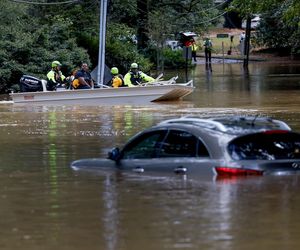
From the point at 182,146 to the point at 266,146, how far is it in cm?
114

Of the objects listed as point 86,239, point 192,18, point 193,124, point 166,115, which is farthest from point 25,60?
point 86,239

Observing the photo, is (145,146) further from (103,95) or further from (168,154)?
(103,95)

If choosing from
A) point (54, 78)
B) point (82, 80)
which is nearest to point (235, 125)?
point (82, 80)

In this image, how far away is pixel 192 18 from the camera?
5803 centimetres

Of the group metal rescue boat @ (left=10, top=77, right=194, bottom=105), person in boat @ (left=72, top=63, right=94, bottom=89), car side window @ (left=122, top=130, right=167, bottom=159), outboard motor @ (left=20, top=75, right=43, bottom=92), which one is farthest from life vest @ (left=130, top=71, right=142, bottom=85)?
car side window @ (left=122, top=130, right=167, bottom=159)

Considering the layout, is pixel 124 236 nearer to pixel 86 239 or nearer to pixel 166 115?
pixel 86 239

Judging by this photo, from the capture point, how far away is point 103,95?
30.7 metres

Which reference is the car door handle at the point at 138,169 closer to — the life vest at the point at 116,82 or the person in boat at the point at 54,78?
the life vest at the point at 116,82

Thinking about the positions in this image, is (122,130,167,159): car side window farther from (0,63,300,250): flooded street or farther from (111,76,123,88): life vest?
(111,76,123,88): life vest

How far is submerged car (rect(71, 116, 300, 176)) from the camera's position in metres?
11.0

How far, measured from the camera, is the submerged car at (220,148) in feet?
36.2

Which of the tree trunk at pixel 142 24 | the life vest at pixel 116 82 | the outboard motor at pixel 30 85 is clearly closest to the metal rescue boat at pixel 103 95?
the outboard motor at pixel 30 85

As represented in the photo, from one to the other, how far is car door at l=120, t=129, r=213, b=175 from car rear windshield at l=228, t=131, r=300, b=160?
41 cm

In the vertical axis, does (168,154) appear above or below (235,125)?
below
